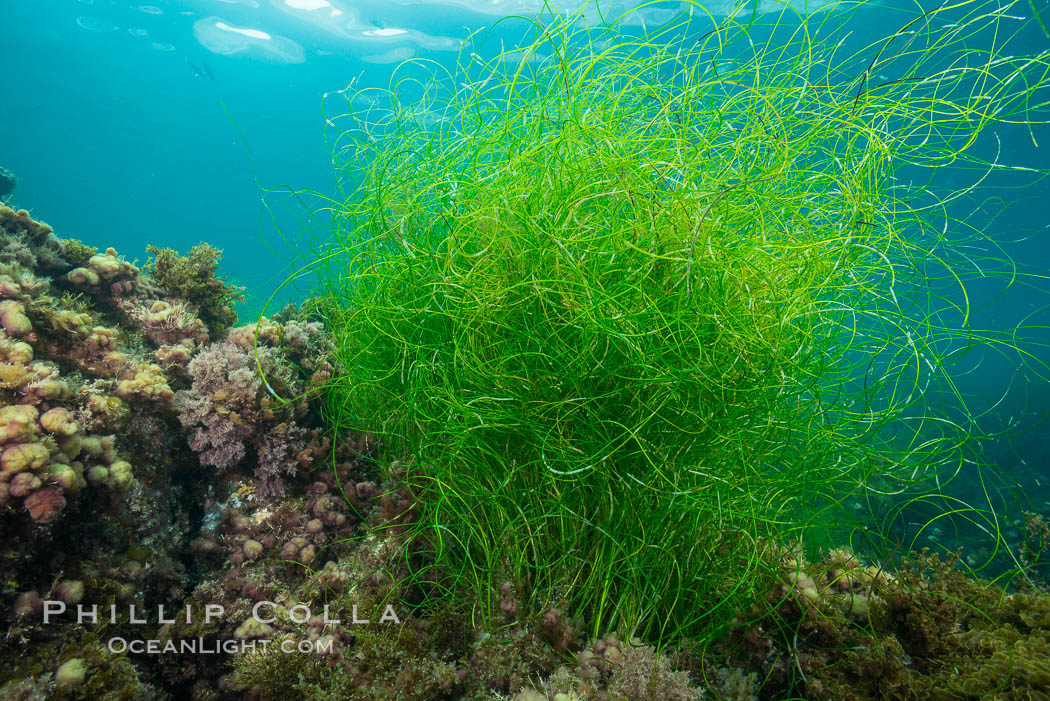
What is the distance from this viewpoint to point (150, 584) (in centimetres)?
242

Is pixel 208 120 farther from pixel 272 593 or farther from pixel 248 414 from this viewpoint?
pixel 272 593

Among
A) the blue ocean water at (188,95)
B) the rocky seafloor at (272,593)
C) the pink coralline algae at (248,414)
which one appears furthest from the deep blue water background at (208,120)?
the rocky seafloor at (272,593)

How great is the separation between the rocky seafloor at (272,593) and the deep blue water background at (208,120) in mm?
1417

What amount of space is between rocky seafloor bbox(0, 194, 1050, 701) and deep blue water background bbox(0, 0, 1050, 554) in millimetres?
1417

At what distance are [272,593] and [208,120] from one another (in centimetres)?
8054

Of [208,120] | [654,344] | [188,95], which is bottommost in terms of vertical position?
[654,344]

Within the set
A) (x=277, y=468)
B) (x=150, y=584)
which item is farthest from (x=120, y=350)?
(x=150, y=584)

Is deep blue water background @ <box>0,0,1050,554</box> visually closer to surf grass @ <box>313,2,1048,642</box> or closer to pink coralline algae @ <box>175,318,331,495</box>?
pink coralline algae @ <box>175,318,331,495</box>

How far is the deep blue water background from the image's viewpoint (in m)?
24.3

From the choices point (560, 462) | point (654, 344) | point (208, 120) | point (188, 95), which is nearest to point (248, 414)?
point (560, 462)

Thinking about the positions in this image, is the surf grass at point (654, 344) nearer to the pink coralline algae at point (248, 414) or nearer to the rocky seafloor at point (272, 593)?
the rocky seafloor at point (272, 593)

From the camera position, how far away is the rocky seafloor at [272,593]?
6.18ft

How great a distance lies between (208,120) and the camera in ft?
209

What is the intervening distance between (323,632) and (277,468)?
3.96 ft
